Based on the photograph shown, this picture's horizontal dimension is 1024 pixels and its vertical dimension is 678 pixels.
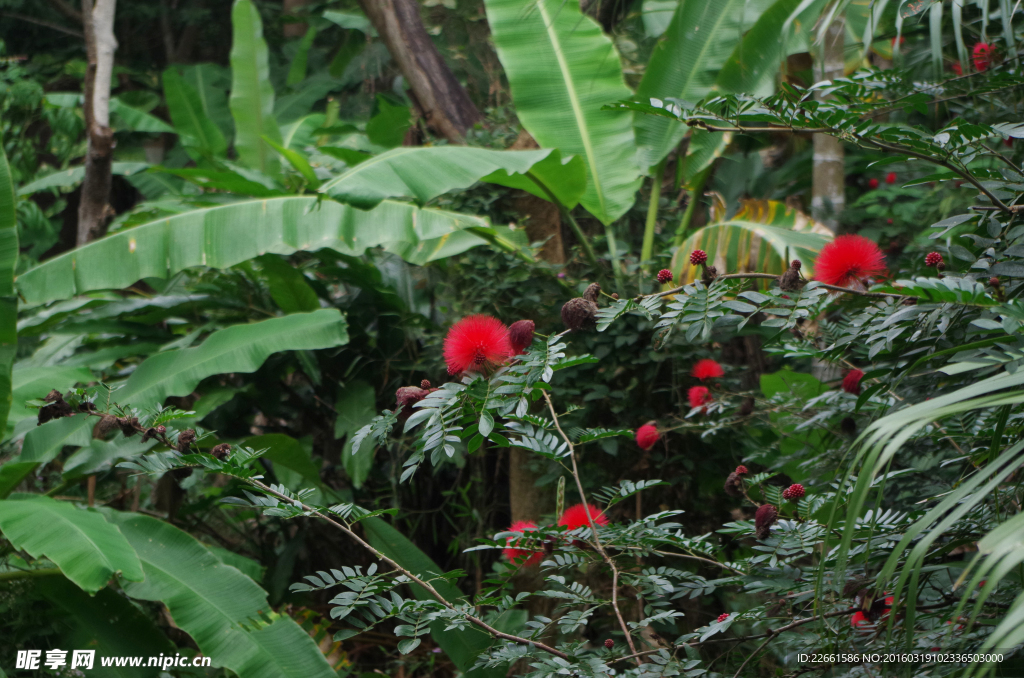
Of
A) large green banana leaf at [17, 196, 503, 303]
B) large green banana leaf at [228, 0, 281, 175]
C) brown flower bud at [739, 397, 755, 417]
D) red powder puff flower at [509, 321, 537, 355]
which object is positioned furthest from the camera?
large green banana leaf at [228, 0, 281, 175]

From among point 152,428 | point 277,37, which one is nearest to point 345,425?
point 152,428

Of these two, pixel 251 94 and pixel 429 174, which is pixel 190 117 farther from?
pixel 429 174

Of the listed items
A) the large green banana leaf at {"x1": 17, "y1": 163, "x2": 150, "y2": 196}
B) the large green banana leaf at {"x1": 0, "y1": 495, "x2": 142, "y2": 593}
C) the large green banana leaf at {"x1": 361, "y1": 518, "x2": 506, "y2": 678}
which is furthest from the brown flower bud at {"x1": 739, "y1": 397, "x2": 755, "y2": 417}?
the large green banana leaf at {"x1": 17, "y1": 163, "x2": 150, "y2": 196}

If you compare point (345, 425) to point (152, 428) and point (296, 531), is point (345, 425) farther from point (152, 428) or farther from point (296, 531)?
point (152, 428)

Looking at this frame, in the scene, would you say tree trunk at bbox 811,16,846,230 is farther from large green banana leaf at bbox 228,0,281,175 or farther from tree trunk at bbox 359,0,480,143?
large green banana leaf at bbox 228,0,281,175

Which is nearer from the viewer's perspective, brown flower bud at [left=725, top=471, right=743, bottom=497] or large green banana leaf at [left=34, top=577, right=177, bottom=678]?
brown flower bud at [left=725, top=471, right=743, bottom=497]

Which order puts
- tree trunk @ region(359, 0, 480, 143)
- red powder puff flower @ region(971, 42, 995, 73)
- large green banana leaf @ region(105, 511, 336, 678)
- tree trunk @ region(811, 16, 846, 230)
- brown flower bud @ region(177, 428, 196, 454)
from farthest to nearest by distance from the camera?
tree trunk @ region(359, 0, 480, 143) → tree trunk @ region(811, 16, 846, 230) → red powder puff flower @ region(971, 42, 995, 73) → large green banana leaf @ region(105, 511, 336, 678) → brown flower bud @ region(177, 428, 196, 454)

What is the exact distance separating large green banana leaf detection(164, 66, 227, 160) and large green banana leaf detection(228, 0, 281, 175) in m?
0.83

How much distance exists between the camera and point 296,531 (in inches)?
121

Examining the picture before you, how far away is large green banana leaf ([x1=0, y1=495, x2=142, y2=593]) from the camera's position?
1.64 m

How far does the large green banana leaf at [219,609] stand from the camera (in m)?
1.78

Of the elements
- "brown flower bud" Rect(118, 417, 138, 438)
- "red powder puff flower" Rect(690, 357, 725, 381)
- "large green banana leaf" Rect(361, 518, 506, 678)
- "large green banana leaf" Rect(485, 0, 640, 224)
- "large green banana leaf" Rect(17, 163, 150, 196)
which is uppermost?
"large green banana leaf" Rect(485, 0, 640, 224)

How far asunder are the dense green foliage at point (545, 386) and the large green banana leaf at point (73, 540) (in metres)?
0.01

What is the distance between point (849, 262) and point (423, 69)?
115 inches
